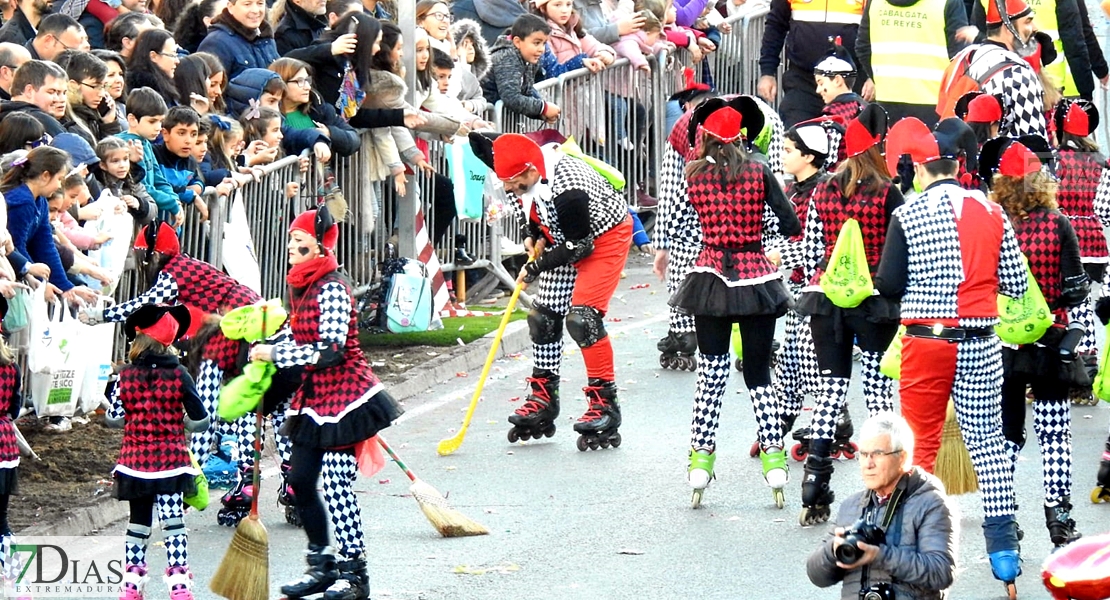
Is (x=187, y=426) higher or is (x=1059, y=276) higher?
(x=1059, y=276)

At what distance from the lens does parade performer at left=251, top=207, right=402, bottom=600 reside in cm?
876

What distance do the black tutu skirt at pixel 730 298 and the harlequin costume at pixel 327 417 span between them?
215 cm

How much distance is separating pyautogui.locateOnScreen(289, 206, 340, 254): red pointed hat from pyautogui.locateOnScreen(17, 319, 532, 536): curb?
6.78ft

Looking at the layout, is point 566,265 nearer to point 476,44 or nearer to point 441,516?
point 441,516

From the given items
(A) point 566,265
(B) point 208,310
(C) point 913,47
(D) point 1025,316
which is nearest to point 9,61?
(B) point 208,310

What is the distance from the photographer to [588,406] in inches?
496

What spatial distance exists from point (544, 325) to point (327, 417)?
11.7 feet

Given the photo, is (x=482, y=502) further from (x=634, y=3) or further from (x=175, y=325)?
(x=634, y=3)

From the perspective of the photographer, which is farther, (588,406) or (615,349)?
(615,349)

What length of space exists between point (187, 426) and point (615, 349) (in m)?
6.44

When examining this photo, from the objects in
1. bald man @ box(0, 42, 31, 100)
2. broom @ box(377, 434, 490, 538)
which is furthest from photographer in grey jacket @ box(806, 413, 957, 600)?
bald man @ box(0, 42, 31, 100)

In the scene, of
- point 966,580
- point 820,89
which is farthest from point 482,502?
point 820,89

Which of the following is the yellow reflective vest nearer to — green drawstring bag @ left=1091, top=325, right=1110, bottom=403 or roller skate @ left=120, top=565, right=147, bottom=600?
green drawstring bag @ left=1091, top=325, right=1110, bottom=403

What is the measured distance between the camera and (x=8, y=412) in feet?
28.0
